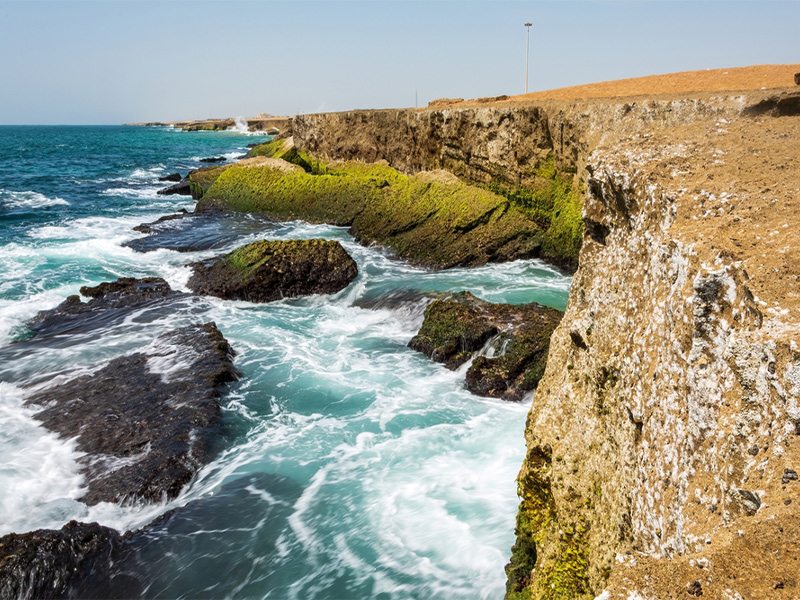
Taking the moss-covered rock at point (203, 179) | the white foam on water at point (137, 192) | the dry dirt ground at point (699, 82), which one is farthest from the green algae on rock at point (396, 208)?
the white foam on water at point (137, 192)

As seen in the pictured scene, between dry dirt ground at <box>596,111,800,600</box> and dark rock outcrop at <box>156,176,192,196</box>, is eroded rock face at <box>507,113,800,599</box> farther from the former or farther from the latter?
dark rock outcrop at <box>156,176,192,196</box>

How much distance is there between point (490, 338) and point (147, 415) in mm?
5450

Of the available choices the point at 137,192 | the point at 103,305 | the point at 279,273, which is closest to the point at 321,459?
the point at 279,273

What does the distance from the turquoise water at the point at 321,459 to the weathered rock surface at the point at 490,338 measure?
285mm

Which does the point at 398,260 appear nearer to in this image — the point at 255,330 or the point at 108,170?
the point at 255,330

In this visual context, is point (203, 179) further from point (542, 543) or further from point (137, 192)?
point (542, 543)

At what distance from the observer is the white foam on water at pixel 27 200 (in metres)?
27.4

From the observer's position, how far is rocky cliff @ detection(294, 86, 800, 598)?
6.09 ft

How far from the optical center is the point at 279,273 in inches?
535

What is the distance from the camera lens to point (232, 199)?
23406 mm

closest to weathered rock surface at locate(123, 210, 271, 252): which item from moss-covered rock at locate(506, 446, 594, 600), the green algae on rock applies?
the green algae on rock

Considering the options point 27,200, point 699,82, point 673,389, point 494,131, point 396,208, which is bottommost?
point 27,200

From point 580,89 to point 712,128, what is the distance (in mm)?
25885

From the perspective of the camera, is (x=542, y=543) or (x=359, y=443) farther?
(x=359, y=443)
